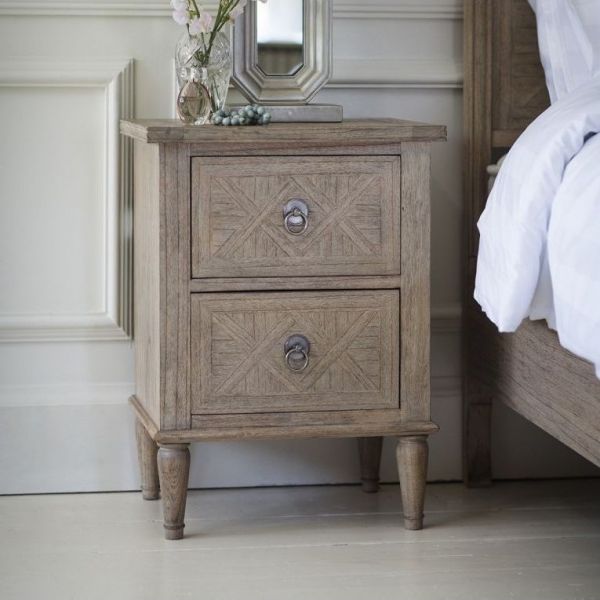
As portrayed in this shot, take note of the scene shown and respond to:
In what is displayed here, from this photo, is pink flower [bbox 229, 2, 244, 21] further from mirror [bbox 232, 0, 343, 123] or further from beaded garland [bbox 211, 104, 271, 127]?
beaded garland [bbox 211, 104, 271, 127]

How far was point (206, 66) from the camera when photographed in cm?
181

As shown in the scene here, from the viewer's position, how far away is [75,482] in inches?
79.4

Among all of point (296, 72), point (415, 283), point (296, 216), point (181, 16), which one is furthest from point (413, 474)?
point (181, 16)

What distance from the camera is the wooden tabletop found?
64.7 inches

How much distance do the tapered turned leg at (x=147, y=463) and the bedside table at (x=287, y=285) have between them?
21 cm

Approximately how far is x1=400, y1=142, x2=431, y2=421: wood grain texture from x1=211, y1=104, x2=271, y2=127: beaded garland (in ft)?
0.71

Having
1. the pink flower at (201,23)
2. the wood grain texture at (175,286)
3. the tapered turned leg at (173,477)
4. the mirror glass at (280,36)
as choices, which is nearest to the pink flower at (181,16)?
the pink flower at (201,23)

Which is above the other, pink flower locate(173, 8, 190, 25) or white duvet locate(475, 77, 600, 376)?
pink flower locate(173, 8, 190, 25)

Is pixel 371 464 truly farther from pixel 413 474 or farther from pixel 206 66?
pixel 206 66

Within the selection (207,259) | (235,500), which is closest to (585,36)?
(207,259)

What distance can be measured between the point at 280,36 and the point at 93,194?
1.38ft

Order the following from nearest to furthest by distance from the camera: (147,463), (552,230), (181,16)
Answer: (552,230), (181,16), (147,463)

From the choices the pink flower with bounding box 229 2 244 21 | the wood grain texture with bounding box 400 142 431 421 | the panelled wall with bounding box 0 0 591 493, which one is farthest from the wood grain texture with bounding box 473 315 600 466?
the pink flower with bounding box 229 2 244 21

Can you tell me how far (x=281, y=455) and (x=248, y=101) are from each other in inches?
24.4
